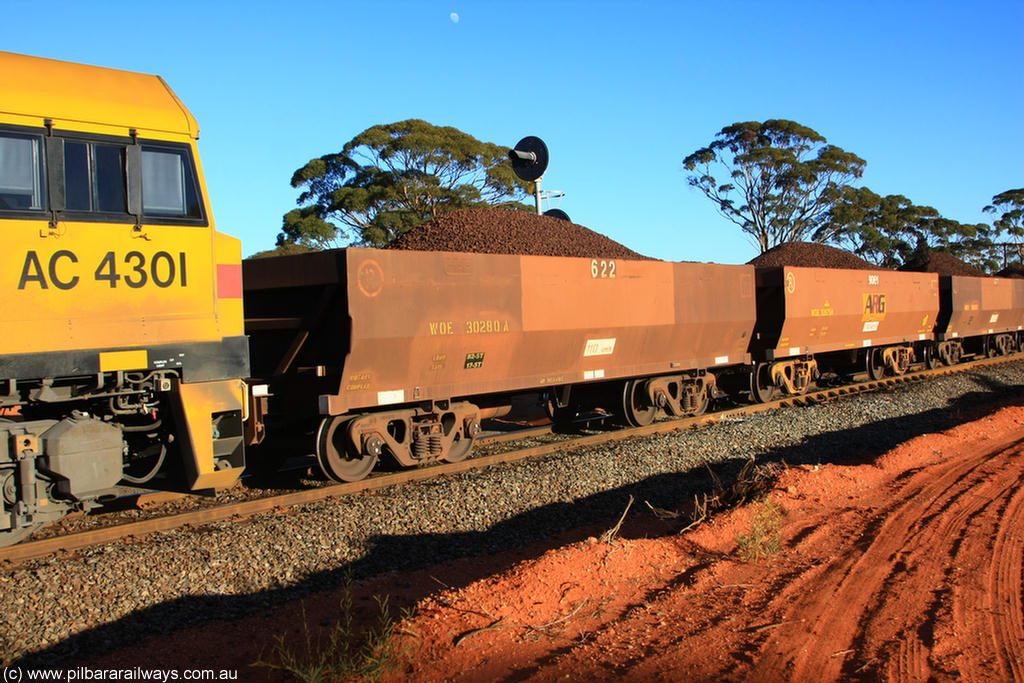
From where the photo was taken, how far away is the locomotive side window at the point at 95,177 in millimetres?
6215

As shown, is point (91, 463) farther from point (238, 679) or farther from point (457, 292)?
point (457, 292)

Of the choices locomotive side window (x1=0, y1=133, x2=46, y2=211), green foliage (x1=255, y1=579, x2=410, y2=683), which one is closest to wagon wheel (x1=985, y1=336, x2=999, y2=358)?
green foliage (x1=255, y1=579, x2=410, y2=683)

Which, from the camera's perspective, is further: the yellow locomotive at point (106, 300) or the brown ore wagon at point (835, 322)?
the brown ore wagon at point (835, 322)

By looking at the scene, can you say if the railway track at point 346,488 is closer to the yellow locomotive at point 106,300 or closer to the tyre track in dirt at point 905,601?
the yellow locomotive at point 106,300

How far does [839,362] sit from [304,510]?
53.4ft

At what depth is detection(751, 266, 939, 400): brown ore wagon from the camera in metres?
16.0

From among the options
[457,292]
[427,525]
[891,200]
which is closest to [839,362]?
[457,292]

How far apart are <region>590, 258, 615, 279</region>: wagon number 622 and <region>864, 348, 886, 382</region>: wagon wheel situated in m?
11.5

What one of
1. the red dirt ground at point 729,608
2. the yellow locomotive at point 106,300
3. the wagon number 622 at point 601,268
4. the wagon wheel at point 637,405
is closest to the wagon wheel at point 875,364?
the wagon wheel at point 637,405

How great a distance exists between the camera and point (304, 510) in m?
7.92

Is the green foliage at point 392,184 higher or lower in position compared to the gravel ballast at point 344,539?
higher

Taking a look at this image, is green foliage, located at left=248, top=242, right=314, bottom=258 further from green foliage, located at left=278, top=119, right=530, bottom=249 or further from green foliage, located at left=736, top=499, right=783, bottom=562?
green foliage, located at left=736, top=499, right=783, bottom=562

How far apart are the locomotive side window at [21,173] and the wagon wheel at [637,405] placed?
30.5 feet

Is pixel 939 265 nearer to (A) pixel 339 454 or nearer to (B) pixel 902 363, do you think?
(B) pixel 902 363
